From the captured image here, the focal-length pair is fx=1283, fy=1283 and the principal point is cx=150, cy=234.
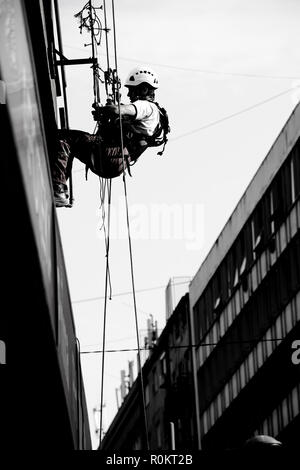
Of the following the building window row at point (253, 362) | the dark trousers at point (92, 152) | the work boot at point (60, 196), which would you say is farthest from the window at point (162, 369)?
the work boot at point (60, 196)

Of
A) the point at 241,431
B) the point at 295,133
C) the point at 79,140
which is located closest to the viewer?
the point at 79,140

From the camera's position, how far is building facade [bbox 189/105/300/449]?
120 feet

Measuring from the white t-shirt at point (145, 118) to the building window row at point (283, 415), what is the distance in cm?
2402

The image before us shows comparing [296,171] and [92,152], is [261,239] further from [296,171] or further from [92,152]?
[92,152]

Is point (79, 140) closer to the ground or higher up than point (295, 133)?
closer to the ground

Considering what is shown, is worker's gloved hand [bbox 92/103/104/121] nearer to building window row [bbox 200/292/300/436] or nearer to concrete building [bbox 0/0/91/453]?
concrete building [bbox 0/0/91/453]

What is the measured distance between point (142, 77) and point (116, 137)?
0.79 m

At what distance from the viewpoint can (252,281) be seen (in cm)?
4069

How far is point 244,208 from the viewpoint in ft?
140

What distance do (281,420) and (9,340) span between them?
97.0 ft

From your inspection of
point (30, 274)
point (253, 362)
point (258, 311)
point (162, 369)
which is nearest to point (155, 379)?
point (162, 369)
